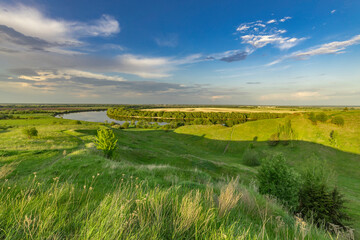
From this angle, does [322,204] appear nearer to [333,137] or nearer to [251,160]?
[251,160]

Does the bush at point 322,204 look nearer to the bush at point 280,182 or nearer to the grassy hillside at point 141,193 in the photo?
the bush at point 280,182

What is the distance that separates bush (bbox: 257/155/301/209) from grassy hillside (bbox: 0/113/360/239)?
1846mm

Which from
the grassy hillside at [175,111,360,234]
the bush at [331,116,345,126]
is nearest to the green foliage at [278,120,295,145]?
the grassy hillside at [175,111,360,234]

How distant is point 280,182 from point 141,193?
18894 millimetres

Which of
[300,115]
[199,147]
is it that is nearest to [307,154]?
[300,115]

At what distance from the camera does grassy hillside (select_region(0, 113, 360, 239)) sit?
8.63ft

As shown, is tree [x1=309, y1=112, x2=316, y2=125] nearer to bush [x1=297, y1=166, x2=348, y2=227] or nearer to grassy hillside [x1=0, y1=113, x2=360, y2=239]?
grassy hillside [x1=0, y1=113, x2=360, y2=239]

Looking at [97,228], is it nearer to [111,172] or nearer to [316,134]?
[111,172]

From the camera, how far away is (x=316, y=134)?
62.7 meters

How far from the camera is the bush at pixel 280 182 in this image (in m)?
16.5

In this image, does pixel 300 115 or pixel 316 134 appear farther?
pixel 300 115

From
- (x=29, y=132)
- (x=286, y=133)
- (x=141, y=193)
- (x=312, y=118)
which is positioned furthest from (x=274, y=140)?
(x=29, y=132)

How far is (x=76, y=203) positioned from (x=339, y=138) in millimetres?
82442

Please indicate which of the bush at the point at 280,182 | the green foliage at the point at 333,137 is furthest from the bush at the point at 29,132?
the green foliage at the point at 333,137
